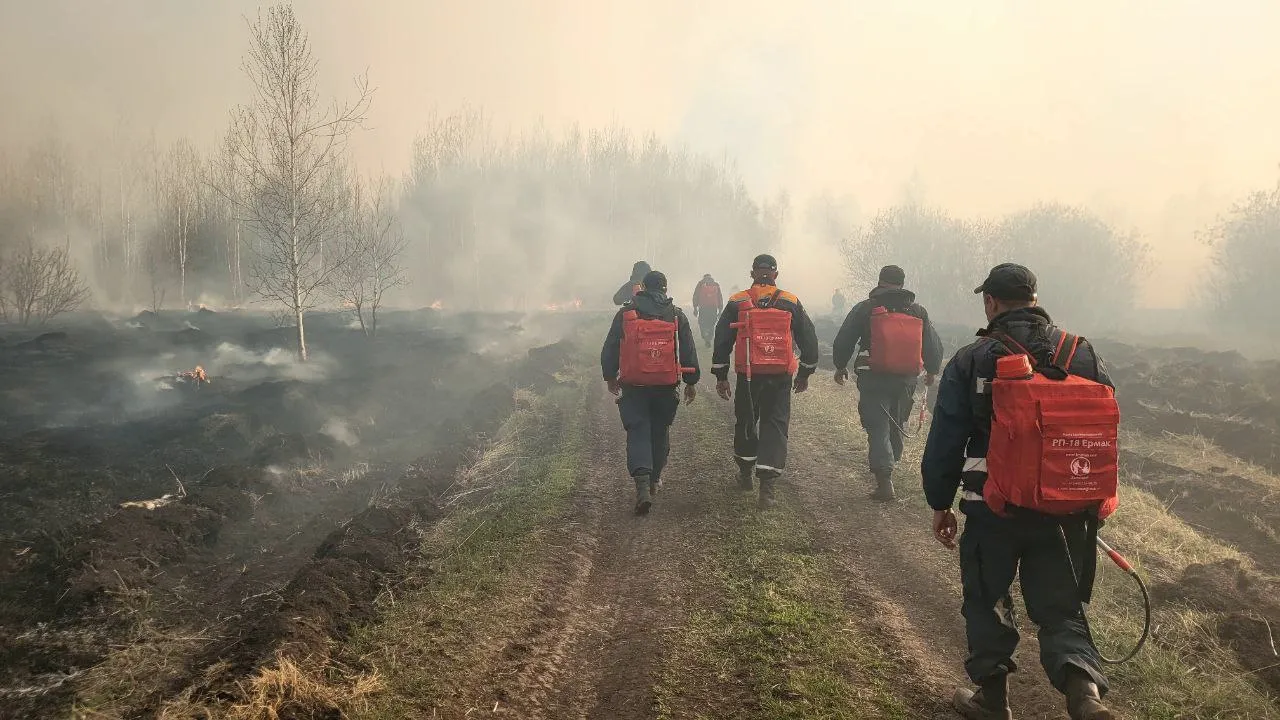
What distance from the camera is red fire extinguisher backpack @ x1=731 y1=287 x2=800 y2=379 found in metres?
6.95

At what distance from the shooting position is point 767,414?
23.4 feet

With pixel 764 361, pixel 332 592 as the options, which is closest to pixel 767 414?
pixel 764 361

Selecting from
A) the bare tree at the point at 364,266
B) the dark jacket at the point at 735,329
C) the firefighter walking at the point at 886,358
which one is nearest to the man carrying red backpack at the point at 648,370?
the dark jacket at the point at 735,329

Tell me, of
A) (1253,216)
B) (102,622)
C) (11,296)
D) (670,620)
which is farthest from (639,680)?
(1253,216)

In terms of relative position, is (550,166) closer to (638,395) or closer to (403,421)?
(403,421)

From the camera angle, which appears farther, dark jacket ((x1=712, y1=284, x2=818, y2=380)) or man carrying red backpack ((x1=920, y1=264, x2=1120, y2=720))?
dark jacket ((x1=712, y1=284, x2=818, y2=380))

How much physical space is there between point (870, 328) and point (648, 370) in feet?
9.06

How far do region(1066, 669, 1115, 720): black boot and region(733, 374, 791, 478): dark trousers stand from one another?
3.89 meters

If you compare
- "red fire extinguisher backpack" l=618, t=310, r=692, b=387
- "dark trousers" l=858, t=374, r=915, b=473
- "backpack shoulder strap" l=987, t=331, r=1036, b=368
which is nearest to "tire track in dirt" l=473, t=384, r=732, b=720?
"red fire extinguisher backpack" l=618, t=310, r=692, b=387

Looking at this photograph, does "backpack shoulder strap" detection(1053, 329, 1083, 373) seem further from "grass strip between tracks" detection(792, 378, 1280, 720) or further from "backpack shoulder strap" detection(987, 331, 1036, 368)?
"grass strip between tracks" detection(792, 378, 1280, 720)

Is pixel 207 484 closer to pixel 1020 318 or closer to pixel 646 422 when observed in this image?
pixel 646 422

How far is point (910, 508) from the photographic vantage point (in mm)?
7180

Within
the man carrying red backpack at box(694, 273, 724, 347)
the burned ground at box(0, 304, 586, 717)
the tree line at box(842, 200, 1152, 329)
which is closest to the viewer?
the burned ground at box(0, 304, 586, 717)

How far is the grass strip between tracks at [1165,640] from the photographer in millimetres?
3695
